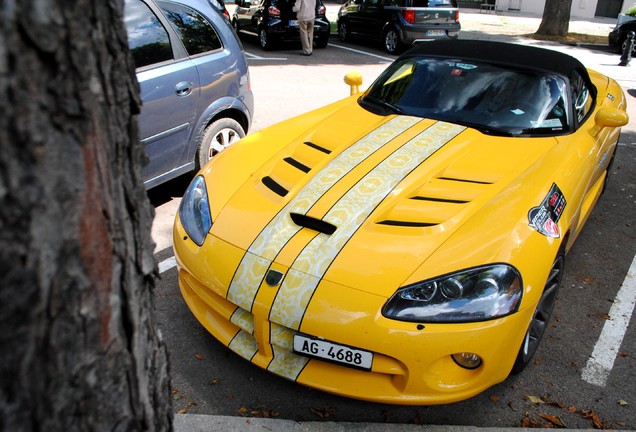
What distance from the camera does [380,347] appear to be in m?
2.44

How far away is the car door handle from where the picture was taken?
452 cm

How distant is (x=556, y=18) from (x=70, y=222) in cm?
1939

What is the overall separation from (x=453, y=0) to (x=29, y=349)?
13.8m

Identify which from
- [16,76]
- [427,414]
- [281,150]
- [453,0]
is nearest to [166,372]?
[16,76]

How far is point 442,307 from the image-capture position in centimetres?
249

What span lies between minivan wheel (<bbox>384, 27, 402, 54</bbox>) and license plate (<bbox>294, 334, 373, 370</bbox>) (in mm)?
11878

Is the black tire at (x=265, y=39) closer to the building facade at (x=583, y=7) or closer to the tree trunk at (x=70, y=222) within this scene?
the tree trunk at (x=70, y=222)

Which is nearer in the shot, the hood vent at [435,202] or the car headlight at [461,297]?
the car headlight at [461,297]

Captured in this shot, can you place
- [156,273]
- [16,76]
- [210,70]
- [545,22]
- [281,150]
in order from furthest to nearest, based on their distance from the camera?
1. [545,22]
2. [210,70]
3. [281,150]
4. [156,273]
5. [16,76]

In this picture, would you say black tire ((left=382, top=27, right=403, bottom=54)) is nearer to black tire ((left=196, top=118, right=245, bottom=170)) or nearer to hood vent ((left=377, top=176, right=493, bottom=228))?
black tire ((left=196, top=118, right=245, bottom=170))

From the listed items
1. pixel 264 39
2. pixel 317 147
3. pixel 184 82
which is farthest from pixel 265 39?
pixel 317 147

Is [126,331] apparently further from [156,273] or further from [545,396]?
[545,396]

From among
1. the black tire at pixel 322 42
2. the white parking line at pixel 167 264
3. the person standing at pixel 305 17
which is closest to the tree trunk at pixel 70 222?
the white parking line at pixel 167 264

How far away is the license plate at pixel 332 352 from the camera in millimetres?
2479
